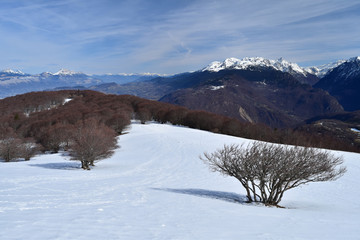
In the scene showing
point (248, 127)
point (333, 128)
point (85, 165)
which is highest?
point (333, 128)

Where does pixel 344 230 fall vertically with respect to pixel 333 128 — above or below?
below

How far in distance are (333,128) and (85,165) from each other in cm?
22821

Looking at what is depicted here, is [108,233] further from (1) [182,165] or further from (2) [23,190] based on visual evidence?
(1) [182,165]

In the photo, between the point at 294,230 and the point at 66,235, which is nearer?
the point at 66,235

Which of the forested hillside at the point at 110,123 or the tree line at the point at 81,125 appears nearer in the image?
the tree line at the point at 81,125

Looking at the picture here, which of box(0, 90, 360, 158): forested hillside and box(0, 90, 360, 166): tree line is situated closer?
box(0, 90, 360, 166): tree line

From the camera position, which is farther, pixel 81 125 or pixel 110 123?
pixel 110 123

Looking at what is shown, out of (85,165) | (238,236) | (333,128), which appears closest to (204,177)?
(85,165)

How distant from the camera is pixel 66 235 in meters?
6.51

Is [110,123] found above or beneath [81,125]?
above

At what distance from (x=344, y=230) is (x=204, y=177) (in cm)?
1893

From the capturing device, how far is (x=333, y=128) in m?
199

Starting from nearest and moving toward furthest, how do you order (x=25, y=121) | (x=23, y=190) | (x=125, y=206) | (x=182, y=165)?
(x=125, y=206), (x=23, y=190), (x=182, y=165), (x=25, y=121)

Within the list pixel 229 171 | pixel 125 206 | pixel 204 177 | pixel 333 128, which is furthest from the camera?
pixel 333 128
